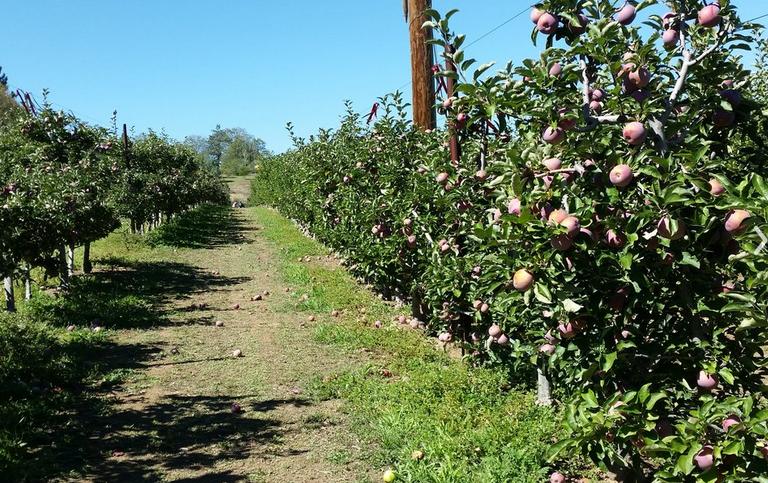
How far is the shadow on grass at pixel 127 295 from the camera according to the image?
282 inches

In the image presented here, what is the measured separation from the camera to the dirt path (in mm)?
3646

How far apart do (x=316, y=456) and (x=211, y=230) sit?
1857 centimetres

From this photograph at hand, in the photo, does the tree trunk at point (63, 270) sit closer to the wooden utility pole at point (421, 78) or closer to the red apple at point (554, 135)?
the wooden utility pole at point (421, 78)

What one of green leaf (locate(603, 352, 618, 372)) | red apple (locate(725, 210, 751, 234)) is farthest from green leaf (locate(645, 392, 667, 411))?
red apple (locate(725, 210, 751, 234))

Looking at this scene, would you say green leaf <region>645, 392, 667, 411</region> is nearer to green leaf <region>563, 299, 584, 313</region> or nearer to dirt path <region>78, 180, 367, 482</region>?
green leaf <region>563, 299, 584, 313</region>

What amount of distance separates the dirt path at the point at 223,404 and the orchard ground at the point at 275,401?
0.02 meters

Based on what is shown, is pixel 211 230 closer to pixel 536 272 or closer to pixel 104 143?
pixel 104 143

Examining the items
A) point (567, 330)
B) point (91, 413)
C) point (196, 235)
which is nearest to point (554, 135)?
point (567, 330)

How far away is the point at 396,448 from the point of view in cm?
379

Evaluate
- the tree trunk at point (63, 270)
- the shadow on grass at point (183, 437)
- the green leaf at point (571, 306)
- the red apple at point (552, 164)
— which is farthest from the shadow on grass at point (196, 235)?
the green leaf at point (571, 306)

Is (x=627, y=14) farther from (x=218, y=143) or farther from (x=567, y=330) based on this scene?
(x=218, y=143)

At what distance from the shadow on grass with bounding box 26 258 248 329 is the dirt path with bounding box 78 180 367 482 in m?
0.28

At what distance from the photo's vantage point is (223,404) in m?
4.69

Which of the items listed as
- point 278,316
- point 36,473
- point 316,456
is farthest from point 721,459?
point 278,316
